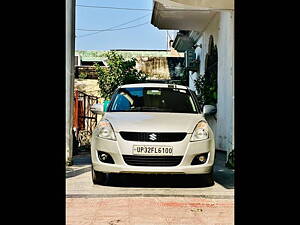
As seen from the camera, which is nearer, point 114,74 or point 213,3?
point 213,3

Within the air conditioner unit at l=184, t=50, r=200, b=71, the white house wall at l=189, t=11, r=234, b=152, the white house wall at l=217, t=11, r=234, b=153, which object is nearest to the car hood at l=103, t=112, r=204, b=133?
the white house wall at l=189, t=11, r=234, b=152

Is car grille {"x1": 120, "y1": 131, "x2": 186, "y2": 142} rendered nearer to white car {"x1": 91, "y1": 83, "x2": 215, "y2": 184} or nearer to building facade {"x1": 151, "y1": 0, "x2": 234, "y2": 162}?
white car {"x1": 91, "y1": 83, "x2": 215, "y2": 184}

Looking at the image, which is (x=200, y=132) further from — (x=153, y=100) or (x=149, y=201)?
(x=149, y=201)

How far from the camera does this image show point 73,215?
4.08 metres

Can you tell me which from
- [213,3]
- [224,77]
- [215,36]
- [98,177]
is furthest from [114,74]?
[98,177]

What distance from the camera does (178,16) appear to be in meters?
11.2

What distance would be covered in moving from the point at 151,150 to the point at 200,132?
2.32 feet

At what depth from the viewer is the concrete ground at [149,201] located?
157 inches

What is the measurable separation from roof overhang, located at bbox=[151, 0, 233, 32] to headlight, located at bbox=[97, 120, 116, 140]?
15.7 feet
